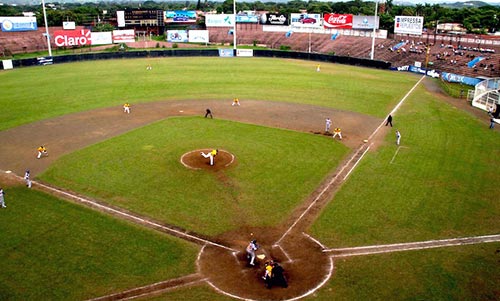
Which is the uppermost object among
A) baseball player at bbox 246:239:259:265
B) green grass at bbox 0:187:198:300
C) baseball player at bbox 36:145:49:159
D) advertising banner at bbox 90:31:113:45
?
advertising banner at bbox 90:31:113:45

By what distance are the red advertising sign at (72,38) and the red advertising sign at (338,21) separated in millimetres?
64749

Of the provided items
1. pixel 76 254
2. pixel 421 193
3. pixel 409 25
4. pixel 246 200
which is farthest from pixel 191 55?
pixel 76 254

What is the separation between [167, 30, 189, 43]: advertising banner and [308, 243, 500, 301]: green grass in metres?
116

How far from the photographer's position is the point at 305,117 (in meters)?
51.5

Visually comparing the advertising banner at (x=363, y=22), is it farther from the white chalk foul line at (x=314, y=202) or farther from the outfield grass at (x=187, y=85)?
the white chalk foul line at (x=314, y=202)

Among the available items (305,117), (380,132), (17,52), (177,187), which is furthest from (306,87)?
(17,52)

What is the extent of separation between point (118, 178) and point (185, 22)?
116961 mm

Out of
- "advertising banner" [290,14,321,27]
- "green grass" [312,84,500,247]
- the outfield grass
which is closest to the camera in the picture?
"green grass" [312,84,500,247]

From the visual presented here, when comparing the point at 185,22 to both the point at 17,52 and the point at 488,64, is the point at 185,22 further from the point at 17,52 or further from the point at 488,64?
the point at 488,64

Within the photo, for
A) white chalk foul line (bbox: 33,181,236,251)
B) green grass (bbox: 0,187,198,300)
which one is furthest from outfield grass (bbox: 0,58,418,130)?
green grass (bbox: 0,187,198,300)

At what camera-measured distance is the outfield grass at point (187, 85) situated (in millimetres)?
58156

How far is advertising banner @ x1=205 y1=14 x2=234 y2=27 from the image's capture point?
13612cm

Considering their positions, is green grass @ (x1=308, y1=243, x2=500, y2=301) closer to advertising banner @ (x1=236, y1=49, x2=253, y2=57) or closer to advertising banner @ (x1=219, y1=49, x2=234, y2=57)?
advertising banner @ (x1=236, y1=49, x2=253, y2=57)

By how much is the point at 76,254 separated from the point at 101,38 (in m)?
104
